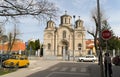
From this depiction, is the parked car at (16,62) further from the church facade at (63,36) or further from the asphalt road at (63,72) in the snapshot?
the church facade at (63,36)

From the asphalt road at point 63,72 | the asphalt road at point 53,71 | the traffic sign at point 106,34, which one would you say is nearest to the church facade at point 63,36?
the asphalt road at point 53,71

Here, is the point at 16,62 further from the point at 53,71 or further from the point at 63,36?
the point at 63,36

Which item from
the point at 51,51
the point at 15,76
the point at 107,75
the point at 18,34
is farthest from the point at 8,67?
the point at 51,51

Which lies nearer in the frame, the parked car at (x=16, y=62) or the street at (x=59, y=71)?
the street at (x=59, y=71)

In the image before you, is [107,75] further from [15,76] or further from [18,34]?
[18,34]

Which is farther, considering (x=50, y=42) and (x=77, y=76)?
(x=50, y=42)

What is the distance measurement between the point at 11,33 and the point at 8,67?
151 ft

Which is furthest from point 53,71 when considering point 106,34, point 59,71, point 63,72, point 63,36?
point 63,36

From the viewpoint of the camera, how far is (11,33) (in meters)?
81.1

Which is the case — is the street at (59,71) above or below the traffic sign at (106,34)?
below

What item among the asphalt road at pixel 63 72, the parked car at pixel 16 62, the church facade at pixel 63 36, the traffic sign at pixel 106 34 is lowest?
the asphalt road at pixel 63 72

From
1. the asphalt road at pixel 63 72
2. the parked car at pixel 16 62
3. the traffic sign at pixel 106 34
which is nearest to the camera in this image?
the traffic sign at pixel 106 34

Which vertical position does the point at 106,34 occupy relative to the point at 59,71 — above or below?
above

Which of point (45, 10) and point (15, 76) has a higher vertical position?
point (45, 10)
